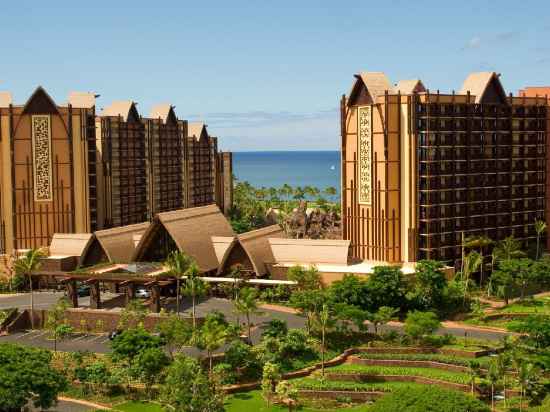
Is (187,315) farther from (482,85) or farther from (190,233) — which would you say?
(482,85)

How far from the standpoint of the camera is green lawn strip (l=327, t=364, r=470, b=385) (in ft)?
206

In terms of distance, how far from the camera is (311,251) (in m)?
94.6

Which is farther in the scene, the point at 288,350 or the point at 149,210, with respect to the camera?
the point at 149,210

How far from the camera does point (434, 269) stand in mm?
83750

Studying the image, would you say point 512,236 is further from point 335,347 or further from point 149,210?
point 149,210

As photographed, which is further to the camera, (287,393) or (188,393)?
(287,393)

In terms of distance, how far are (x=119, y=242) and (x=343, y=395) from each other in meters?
48.1

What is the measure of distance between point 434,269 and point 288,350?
23698 millimetres

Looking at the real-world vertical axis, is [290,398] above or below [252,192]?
below

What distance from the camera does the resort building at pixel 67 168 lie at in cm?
10369

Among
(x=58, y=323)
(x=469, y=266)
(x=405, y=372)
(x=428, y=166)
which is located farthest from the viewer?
(x=428, y=166)

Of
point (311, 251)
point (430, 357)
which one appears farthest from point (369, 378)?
point (311, 251)

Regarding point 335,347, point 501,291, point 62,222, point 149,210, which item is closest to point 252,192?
point 149,210

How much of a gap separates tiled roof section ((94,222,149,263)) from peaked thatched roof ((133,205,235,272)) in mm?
2810
